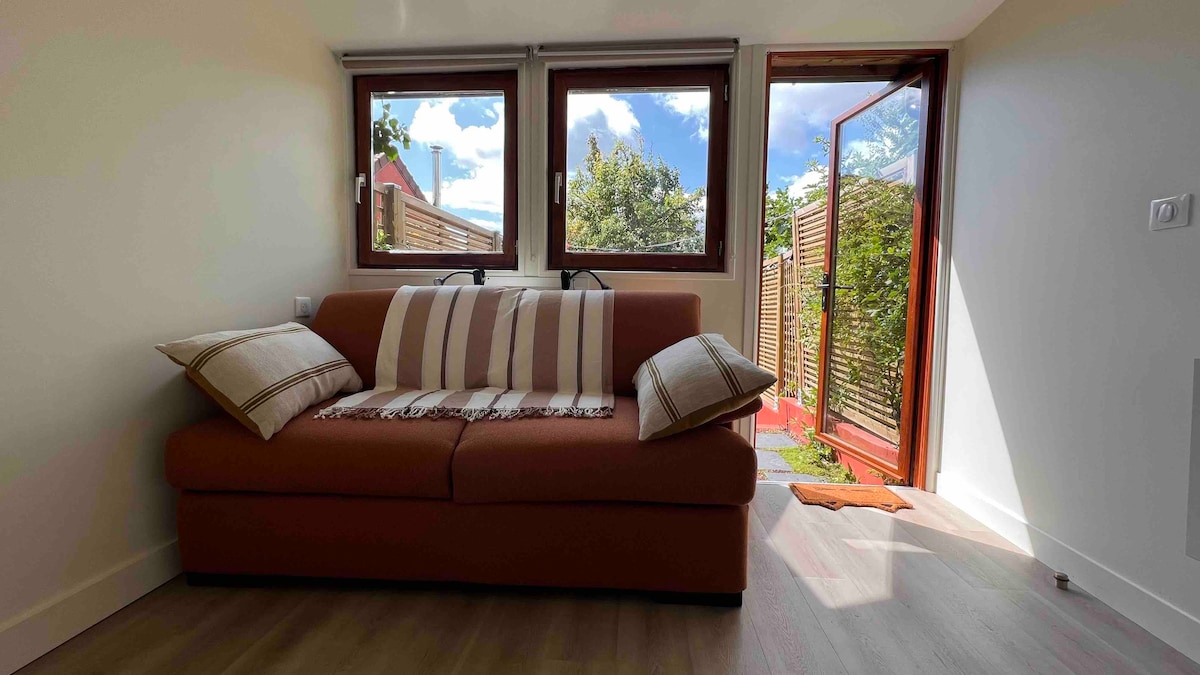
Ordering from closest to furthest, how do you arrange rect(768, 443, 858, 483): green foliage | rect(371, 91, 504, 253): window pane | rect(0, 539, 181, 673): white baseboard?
rect(0, 539, 181, 673): white baseboard < rect(371, 91, 504, 253): window pane < rect(768, 443, 858, 483): green foliage

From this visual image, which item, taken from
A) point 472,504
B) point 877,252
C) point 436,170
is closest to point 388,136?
point 436,170

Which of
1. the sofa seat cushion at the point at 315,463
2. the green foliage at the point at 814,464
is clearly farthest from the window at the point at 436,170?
the green foliage at the point at 814,464

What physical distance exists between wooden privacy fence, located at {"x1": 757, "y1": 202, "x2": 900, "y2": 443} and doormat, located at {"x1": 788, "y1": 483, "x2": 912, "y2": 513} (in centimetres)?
36

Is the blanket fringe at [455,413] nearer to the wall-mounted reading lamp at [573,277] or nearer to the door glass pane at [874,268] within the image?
the wall-mounted reading lamp at [573,277]

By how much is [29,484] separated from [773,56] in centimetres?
300

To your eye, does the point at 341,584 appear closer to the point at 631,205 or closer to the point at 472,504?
the point at 472,504

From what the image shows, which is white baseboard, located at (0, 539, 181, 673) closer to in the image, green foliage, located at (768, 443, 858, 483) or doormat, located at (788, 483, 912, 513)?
doormat, located at (788, 483, 912, 513)

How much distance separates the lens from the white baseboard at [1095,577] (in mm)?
1206

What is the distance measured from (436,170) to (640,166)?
1.05 meters

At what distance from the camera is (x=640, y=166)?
231cm

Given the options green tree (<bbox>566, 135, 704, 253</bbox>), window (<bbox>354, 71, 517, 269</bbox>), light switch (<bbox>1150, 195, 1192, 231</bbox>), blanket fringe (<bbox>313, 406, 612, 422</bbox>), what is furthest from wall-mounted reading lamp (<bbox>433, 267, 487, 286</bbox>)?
light switch (<bbox>1150, 195, 1192, 231</bbox>)

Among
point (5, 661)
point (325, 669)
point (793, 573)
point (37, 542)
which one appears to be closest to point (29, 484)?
point (37, 542)

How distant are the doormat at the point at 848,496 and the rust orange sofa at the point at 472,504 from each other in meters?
0.92

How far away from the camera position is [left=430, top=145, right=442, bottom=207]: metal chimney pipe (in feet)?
7.88
